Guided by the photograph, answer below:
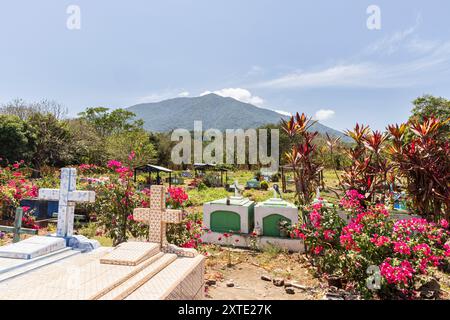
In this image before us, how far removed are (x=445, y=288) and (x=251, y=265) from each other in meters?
3.56

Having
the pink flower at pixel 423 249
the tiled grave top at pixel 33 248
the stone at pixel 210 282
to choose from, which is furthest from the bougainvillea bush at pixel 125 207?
the pink flower at pixel 423 249

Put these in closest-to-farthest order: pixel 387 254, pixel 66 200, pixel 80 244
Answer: pixel 80 244 → pixel 66 200 → pixel 387 254

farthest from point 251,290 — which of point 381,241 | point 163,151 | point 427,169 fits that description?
point 163,151

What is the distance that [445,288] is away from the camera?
480cm

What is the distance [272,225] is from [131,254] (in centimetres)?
526

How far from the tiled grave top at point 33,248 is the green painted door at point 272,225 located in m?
5.25

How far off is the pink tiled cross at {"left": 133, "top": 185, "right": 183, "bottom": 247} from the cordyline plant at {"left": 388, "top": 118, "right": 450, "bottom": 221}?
18.0 feet

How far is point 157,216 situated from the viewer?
3.62 m

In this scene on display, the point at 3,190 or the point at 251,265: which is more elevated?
the point at 3,190

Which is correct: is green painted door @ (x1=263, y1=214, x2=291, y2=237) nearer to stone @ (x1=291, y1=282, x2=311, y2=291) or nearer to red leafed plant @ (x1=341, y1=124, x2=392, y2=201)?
red leafed plant @ (x1=341, y1=124, x2=392, y2=201)

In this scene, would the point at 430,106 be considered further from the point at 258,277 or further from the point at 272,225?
the point at 258,277

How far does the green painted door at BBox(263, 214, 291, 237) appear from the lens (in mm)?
7449

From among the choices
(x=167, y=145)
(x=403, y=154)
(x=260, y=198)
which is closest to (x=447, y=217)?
(x=403, y=154)
